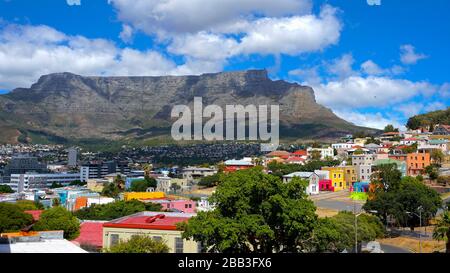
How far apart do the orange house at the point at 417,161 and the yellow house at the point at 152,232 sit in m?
52.3

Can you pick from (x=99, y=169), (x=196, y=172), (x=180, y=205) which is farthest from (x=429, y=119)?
(x=99, y=169)

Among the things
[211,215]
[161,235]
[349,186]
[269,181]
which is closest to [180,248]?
[161,235]

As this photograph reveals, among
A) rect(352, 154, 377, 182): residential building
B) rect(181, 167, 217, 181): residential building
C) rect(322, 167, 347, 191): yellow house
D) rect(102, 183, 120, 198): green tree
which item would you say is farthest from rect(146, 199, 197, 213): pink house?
rect(181, 167, 217, 181): residential building

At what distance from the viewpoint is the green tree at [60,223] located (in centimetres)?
2651

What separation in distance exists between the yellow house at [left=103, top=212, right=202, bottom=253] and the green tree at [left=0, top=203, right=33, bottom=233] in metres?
12.3

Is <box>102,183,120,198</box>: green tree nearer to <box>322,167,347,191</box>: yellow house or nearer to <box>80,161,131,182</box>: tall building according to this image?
<box>322,167,347,191</box>: yellow house

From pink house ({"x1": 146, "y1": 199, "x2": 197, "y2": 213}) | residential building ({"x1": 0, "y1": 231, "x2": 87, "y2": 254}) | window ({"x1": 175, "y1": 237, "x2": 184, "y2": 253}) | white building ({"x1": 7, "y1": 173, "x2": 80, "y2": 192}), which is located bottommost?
white building ({"x1": 7, "y1": 173, "x2": 80, "y2": 192})

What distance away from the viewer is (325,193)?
60.8 m

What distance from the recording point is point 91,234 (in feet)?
85.3

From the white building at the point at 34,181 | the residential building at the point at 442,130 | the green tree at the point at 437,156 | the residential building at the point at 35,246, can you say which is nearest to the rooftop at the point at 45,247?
the residential building at the point at 35,246

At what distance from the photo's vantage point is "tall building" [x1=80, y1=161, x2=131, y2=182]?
11631cm

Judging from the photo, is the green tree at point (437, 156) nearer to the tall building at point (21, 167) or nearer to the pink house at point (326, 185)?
the pink house at point (326, 185)
